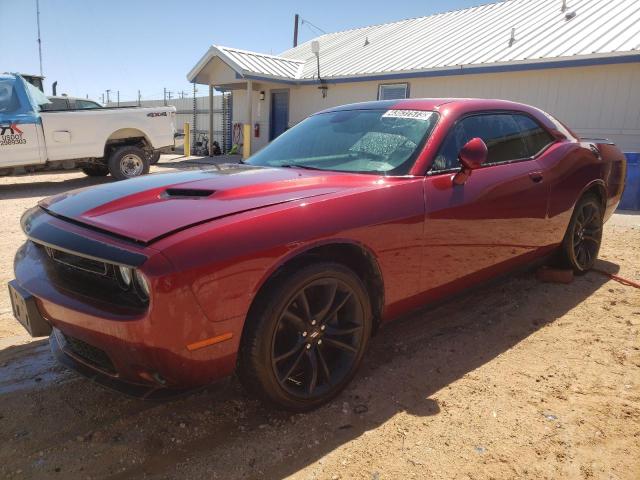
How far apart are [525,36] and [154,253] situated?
12688mm

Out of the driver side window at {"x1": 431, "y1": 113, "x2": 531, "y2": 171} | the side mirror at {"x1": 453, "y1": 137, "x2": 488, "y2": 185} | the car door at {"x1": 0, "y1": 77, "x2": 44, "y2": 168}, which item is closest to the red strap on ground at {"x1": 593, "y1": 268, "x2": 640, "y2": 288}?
the driver side window at {"x1": 431, "y1": 113, "x2": 531, "y2": 171}

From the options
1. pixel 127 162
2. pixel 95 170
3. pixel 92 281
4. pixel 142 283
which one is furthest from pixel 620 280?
pixel 95 170

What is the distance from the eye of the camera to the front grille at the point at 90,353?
1961 millimetres

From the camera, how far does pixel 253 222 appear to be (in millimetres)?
1965

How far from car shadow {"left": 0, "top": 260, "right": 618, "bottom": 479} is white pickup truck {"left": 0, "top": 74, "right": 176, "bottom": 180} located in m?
6.96

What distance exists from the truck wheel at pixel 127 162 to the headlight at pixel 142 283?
864cm

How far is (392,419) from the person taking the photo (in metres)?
2.30

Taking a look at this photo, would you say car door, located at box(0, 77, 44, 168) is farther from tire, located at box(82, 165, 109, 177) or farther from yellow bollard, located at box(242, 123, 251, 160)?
yellow bollard, located at box(242, 123, 251, 160)

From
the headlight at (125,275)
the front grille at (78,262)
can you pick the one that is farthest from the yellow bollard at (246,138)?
the headlight at (125,275)

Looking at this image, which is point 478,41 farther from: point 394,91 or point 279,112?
point 279,112

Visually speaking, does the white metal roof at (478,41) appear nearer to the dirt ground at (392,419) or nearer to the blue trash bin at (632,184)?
the blue trash bin at (632,184)

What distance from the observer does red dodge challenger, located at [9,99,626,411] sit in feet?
5.98

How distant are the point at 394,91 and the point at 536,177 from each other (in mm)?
10915

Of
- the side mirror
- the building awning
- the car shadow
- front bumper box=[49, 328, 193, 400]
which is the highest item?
the building awning
